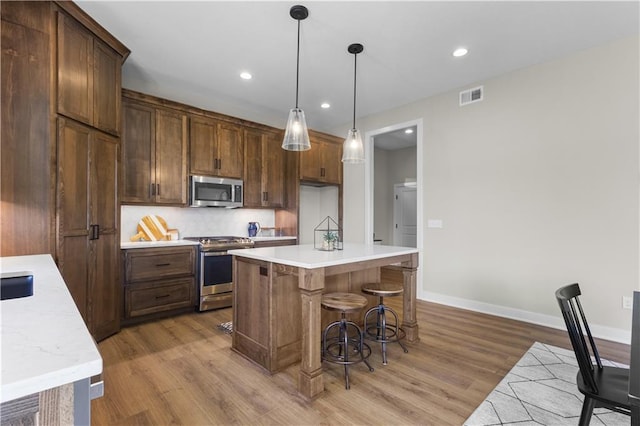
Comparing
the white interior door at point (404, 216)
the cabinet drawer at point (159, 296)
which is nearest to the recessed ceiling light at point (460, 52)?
the cabinet drawer at point (159, 296)

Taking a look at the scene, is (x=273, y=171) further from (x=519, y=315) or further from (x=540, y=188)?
(x=519, y=315)

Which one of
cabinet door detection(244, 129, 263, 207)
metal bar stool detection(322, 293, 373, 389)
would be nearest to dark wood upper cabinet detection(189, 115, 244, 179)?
cabinet door detection(244, 129, 263, 207)

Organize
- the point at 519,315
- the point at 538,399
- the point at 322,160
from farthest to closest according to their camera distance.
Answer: the point at 322,160, the point at 519,315, the point at 538,399

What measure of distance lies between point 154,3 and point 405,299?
11.3 ft

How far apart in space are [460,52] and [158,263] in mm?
4114

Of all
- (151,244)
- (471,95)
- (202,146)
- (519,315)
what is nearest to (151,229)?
(151,244)

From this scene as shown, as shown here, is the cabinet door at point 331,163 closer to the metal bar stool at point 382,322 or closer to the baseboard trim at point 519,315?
the baseboard trim at point 519,315

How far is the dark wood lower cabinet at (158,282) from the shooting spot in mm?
3283

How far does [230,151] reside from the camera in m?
4.36

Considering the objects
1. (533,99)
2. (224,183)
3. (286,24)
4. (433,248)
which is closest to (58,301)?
(286,24)

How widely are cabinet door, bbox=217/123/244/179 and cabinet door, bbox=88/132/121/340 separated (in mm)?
1402

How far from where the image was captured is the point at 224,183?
4.28m

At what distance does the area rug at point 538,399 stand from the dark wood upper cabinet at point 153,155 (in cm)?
379

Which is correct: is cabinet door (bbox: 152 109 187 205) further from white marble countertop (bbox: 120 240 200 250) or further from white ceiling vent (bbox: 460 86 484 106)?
white ceiling vent (bbox: 460 86 484 106)
